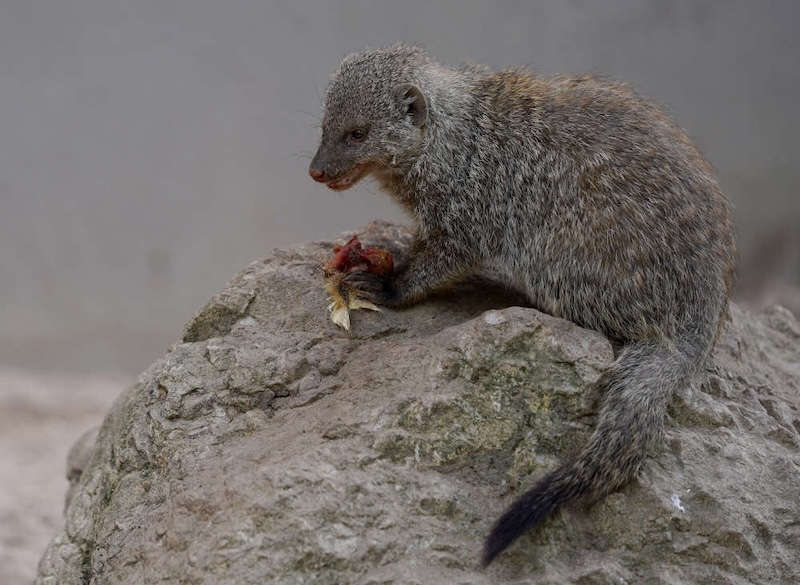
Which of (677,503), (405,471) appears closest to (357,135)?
(405,471)

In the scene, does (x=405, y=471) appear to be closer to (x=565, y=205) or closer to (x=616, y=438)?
(x=616, y=438)

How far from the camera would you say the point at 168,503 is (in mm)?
2664

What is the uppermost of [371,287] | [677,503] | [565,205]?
[371,287]

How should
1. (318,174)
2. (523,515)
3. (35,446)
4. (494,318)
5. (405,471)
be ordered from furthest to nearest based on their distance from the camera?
(35,446), (318,174), (494,318), (405,471), (523,515)

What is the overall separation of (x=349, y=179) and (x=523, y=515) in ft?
4.33

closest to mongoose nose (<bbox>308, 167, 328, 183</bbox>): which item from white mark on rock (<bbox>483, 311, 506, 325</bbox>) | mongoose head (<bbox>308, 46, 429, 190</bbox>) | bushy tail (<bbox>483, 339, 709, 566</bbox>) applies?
mongoose head (<bbox>308, 46, 429, 190</bbox>)

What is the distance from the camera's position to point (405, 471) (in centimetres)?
255

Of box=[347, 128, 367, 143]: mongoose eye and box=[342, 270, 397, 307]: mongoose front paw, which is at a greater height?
box=[347, 128, 367, 143]: mongoose eye

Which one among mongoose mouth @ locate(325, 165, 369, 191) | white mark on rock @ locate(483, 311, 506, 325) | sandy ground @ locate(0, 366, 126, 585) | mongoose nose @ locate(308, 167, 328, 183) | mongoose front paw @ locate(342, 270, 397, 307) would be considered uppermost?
sandy ground @ locate(0, 366, 126, 585)

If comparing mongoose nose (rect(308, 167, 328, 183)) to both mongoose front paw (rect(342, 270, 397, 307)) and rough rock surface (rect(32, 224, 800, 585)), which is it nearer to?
mongoose front paw (rect(342, 270, 397, 307))

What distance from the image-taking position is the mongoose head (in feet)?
10.5

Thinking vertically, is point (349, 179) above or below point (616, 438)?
above

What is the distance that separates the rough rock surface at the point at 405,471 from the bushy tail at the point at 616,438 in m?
0.06

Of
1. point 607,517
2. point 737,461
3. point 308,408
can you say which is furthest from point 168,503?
point 737,461
